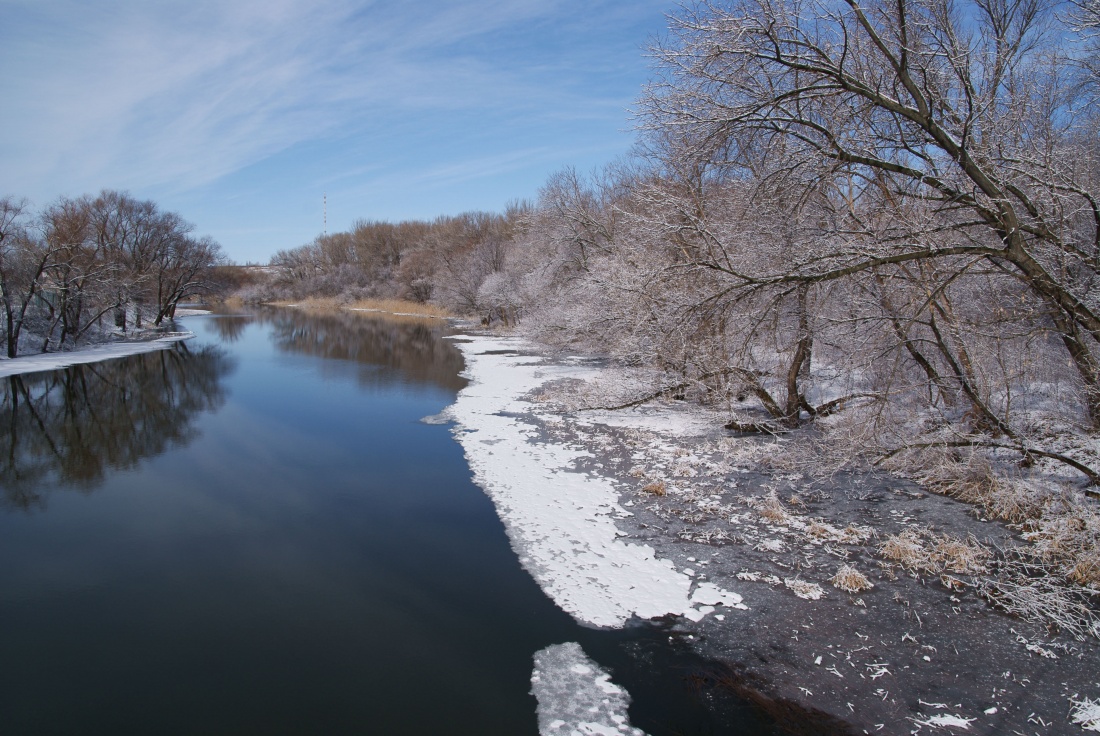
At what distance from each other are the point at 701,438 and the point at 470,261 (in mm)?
36345

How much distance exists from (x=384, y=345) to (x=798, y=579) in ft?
95.0

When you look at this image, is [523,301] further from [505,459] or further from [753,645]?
[753,645]

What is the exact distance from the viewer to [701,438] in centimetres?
1199

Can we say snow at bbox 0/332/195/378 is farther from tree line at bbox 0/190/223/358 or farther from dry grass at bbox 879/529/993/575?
dry grass at bbox 879/529/993/575

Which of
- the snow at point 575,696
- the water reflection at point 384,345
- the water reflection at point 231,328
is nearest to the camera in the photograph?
the snow at point 575,696

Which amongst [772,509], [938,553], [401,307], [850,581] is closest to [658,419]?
[772,509]

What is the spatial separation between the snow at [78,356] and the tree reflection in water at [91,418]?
654 millimetres

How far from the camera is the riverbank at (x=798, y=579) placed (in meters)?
4.54

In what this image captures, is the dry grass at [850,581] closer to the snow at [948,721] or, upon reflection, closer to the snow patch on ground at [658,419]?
the snow at [948,721]

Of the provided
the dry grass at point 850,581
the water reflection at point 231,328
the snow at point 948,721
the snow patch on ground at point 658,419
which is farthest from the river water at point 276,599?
the water reflection at point 231,328

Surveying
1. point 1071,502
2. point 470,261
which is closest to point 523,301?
point 470,261

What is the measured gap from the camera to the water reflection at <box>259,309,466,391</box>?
880 inches

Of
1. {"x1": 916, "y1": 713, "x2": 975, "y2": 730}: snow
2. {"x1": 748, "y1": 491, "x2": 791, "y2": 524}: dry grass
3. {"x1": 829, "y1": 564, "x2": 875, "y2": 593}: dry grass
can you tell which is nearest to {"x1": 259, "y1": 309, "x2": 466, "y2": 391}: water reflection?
{"x1": 748, "y1": 491, "x2": 791, "y2": 524}: dry grass

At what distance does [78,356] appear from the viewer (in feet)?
87.6
